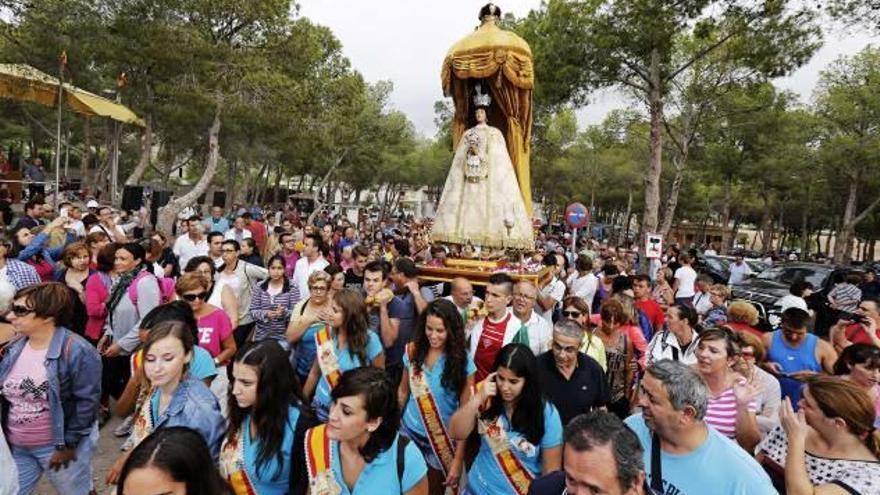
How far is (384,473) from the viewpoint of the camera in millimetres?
2447

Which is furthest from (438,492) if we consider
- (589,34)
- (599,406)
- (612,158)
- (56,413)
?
(612,158)

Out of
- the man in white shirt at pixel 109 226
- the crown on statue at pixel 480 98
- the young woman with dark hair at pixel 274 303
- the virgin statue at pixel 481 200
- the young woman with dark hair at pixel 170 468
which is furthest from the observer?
the crown on statue at pixel 480 98

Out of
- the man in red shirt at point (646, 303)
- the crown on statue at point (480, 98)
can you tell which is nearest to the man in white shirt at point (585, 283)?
the man in red shirt at point (646, 303)

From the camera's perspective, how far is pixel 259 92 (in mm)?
16172

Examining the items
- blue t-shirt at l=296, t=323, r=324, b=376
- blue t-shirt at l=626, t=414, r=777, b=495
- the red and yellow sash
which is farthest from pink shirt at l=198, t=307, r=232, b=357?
blue t-shirt at l=626, t=414, r=777, b=495

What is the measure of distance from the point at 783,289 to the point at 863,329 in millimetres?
8087

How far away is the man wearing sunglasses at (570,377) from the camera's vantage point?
11.8 feet

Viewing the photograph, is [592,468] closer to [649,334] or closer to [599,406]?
[599,406]

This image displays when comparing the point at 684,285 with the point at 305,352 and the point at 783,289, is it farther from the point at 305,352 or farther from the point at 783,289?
the point at 305,352

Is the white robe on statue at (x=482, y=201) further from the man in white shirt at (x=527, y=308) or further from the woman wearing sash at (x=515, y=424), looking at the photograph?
the woman wearing sash at (x=515, y=424)

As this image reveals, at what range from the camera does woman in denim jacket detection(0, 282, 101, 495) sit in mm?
3109

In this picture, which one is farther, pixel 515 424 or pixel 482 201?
pixel 482 201

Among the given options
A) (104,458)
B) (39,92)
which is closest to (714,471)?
(104,458)

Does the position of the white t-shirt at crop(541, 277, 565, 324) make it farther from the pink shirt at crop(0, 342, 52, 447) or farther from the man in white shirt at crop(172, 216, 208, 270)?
the pink shirt at crop(0, 342, 52, 447)
